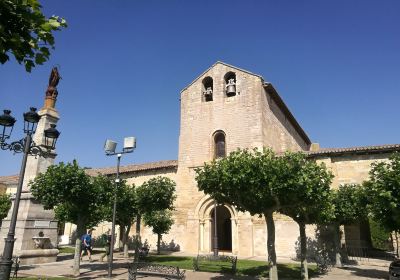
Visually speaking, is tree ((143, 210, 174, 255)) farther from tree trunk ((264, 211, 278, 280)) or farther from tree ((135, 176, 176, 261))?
tree trunk ((264, 211, 278, 280))

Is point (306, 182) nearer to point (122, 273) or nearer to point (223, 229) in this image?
point (122, 273)

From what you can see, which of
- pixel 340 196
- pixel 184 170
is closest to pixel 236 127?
pixel 184 170

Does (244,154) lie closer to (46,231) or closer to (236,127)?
(46,231)

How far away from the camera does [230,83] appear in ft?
82.8

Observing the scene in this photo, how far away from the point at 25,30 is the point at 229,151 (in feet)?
66.6

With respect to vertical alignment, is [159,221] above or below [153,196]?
below

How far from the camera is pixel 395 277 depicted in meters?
11.6

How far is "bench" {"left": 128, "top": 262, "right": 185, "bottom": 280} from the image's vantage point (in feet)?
33.7

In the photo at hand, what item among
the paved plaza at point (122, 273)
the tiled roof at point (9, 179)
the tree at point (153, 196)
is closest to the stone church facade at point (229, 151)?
the tree at point (153, 196)

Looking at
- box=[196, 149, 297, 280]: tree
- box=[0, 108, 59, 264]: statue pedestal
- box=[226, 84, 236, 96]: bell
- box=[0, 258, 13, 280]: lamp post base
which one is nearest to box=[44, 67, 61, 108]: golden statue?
box=[0, 108, 59, 264]: statue pedestal

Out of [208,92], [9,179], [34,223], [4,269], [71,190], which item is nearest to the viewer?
[4,269]

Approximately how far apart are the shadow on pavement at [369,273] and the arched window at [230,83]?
47.7ft

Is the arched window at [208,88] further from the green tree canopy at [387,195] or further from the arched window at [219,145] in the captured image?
the green tree canopy at [387,195]

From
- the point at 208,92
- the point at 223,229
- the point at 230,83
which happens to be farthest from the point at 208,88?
the point at 223,229
